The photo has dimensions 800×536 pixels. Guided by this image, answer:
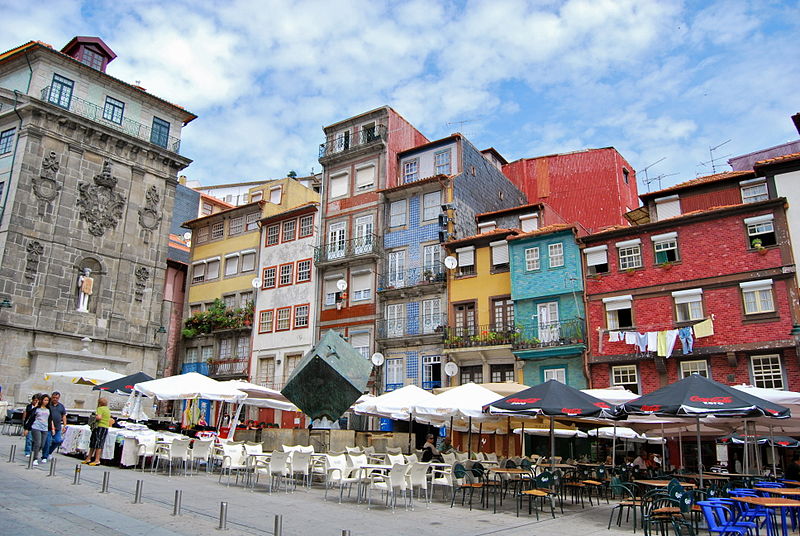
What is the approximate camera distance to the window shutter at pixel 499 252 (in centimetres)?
3059

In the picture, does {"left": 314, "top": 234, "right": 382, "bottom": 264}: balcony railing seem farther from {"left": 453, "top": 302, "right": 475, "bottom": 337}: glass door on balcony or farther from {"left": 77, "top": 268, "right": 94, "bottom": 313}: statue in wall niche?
{"left": 77, "top": 268, "right": 94, "bottom": 313}: statue in wall niche

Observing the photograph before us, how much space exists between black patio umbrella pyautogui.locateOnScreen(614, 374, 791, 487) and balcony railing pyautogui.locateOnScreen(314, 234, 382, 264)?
74.2 feet

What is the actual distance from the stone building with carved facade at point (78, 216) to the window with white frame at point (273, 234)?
6609mm

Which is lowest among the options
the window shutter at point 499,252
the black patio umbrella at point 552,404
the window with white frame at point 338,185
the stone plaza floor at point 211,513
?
the stone plaza floor at point 211,513

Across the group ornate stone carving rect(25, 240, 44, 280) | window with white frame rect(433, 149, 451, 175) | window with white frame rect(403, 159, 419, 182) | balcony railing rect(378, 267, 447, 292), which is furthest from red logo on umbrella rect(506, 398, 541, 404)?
ornate stone carving rect(25, 240, 44, 280)

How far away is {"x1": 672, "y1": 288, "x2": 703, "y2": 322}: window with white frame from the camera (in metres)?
24.7

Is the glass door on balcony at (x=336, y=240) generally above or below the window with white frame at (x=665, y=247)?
above

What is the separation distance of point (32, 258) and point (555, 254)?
27.0 m

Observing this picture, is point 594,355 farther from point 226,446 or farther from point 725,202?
point 226,446

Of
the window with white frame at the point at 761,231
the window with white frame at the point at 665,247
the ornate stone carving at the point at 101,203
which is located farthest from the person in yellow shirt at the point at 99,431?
the window with white frame at the point at 761,231

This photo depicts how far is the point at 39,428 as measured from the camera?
1577 centimetres

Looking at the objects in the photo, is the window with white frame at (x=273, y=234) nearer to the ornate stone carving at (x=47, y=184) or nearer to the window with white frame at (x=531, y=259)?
the ornate stone carving at (x=47, y=184)

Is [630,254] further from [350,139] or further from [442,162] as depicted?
[350,139]

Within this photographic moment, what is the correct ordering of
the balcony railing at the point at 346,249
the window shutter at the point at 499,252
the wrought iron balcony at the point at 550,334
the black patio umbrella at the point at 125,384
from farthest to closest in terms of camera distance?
the balcony railing at the point at 346,249 < the window shutter at the point at 499,252 < the wrought iron balcony at the point at 550,334 < the black patio umbrella at the point at 125,384
